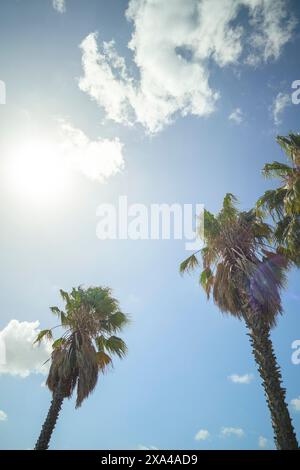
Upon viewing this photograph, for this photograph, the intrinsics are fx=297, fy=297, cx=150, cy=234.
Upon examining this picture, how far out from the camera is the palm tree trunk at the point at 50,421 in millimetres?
11752

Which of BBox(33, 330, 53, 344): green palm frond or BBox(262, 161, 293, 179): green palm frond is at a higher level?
BBox(262, 161, 293, 179): green palm frond

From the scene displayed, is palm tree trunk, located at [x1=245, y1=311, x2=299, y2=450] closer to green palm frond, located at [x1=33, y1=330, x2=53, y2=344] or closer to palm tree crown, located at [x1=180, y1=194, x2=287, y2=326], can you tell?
palm tree crown, located at [x1=180, y1=194, x2=287, y2=326]

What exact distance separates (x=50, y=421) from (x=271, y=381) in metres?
8.89

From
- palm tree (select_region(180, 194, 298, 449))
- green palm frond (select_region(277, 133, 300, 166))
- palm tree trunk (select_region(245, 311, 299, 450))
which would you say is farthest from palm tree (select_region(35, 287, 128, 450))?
green palm frond (select_region(277, 133, 300, 166))

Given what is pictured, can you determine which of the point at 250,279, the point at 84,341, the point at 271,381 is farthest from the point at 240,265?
the point at 84,341

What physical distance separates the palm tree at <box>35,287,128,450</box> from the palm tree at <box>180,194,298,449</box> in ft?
15.8

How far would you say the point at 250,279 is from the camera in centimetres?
1262

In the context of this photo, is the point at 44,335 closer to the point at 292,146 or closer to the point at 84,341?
the point at 84,341

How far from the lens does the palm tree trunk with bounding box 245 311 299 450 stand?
31.0 ft

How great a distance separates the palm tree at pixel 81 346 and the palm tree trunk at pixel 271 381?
7114mm
